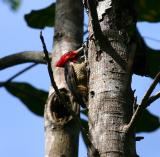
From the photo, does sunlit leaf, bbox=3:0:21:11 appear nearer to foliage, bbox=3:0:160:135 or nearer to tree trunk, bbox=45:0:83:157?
foliage, bbox=3:0:160:135

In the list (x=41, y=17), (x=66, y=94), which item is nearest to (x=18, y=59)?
(x=66, y=94)

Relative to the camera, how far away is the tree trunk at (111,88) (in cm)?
196

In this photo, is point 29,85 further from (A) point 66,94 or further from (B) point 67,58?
(B) point 67,58

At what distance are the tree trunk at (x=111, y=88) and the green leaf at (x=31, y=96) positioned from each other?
217 cm

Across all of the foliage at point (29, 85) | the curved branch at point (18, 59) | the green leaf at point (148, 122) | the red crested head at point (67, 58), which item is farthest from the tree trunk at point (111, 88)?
the green leaf at point (148, 122)

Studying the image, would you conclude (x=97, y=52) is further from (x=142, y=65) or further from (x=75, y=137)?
(x=75, y=137)

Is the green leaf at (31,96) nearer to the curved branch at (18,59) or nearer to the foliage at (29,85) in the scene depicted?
the foliage at (29,85)

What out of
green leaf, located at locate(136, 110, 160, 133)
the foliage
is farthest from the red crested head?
green leaf, located at locate(136, 110, 160, 133)

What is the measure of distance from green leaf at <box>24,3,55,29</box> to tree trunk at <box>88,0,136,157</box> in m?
2.16

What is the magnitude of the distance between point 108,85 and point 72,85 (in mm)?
466

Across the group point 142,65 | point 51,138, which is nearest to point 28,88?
point 51,138

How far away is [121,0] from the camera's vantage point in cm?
233

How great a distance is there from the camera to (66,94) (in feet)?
9.39

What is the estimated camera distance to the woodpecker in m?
2.49
